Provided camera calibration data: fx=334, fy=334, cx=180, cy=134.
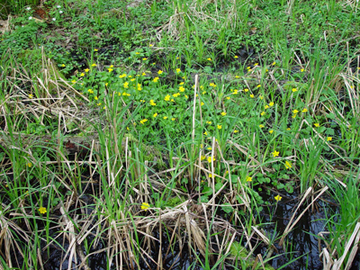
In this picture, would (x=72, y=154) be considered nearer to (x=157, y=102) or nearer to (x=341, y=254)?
(x=157, y=102)

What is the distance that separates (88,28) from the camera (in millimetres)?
4539

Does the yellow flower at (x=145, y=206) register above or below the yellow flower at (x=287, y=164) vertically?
above

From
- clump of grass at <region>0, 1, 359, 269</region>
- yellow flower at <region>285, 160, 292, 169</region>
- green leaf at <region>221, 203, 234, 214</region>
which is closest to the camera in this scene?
clump of grass at <region>0, 1, 359, 269</region>

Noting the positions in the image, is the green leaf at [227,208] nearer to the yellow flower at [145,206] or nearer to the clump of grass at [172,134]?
the clump of grass at [172,134]

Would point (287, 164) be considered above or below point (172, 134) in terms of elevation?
below

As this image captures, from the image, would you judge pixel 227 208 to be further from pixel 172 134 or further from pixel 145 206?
pixel 172 134

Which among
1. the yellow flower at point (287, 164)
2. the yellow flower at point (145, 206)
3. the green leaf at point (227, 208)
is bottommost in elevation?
the green leaf at point (227, 208)

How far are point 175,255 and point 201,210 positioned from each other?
14.0 inches

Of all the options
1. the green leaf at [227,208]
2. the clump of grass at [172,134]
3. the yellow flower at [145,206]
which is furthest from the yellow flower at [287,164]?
the yellow flower at [145,206]

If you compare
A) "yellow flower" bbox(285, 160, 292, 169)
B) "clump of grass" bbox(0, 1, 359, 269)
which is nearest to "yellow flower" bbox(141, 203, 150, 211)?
"clump of grass" bbox(0, 1, 359, 269)

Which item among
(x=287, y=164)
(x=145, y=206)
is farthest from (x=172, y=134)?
(x=287, y=164)

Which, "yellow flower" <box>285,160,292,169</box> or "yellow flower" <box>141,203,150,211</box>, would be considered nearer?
"yellow flower" <box>141,203,150,211</box>

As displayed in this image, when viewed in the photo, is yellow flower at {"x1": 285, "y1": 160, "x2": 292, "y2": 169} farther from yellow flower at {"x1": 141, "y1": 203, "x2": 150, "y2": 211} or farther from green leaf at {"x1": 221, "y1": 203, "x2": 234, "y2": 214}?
yellow flower at {"x1": 141, "y1": 203, "x2": 150, "y2": 211}

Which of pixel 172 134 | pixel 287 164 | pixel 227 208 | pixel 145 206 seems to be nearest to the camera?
pixel 145 206
